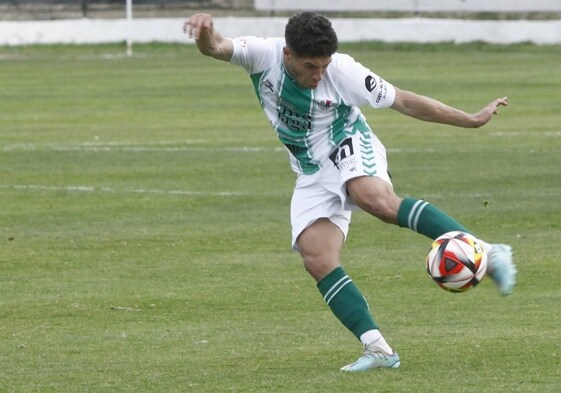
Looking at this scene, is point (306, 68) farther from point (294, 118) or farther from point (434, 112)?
point (434, 112)

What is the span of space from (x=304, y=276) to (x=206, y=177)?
21.0ft

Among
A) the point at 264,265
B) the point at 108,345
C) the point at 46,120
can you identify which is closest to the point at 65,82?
the point at 46,120

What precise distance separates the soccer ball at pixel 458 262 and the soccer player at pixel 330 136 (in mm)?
202

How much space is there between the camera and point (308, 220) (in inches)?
323

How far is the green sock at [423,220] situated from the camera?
777 cm

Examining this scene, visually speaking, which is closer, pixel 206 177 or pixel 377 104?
pixel 377 104

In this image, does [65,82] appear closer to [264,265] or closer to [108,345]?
[264,265]

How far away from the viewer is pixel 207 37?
7.93 metres

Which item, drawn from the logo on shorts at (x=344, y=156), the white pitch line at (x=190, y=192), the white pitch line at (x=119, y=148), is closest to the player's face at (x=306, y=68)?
the logo on shorts at (x=344, y=156)

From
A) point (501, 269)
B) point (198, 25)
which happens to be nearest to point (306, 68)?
point (198, 25)

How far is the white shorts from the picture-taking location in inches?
316

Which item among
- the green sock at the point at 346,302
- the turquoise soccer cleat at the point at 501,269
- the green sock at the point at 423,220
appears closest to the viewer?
the turquoise soccer cleat at the point at 501,269

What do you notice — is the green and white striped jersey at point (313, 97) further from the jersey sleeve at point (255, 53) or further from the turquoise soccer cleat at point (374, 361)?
the turquoise soccer cleat at point (374, 361)

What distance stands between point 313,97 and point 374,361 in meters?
1.50
